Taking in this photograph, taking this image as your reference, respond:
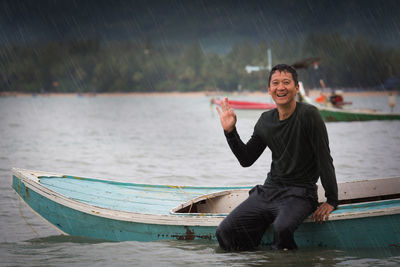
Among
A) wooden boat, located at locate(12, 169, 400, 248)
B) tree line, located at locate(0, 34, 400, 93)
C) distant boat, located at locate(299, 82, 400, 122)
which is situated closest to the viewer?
wooden boat, located at locate(12, 169, 400, 248)

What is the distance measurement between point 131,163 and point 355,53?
473 ft

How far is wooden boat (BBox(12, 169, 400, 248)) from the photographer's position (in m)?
5.48

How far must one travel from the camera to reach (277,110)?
5.32 meters

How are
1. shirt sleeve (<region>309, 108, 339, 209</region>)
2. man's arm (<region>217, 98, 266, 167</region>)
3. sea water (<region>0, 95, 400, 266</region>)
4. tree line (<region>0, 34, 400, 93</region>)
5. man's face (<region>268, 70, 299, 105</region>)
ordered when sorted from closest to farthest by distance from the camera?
shirt sleeve (<region>309, 108, 339, 209</region>)
man's face (<region>268, 70, 299, 105</region>)
man's arm (<region>217, 98, 266, 167</region>)
sea water (<region>0, 95, 400, 266</region>)
tree line (<region>0, 34, 400, 93</region>)

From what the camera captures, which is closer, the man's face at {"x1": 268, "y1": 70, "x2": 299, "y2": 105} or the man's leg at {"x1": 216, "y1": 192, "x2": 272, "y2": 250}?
the man's face at {"x1": 268, "y1": 70, "x2": 299, "y2": 105}

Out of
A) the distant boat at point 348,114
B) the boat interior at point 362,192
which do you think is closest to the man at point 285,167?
the boat interior at point 362,192

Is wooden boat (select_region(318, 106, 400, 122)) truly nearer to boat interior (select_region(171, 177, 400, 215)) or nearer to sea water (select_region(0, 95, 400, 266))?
sea water (select_region(0, 95, 400, 266))

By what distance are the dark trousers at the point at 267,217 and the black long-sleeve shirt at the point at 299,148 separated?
0.39 ft

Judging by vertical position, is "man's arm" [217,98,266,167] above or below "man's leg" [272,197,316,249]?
above

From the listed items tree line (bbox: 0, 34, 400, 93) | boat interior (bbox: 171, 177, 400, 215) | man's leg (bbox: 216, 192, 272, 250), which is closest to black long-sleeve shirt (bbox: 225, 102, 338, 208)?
man's leg (bbox: 216, 192, 272, 250)

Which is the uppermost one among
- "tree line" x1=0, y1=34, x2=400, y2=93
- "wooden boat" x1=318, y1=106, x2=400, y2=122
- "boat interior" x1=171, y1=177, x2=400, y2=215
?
"tree line" x1=0, y1=34, x2=400, y2=93

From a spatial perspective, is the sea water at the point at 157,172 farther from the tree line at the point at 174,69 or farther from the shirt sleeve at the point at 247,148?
the tree line at the point at 174,69

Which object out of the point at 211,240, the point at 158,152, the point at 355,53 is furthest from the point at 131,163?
the point at 355,53

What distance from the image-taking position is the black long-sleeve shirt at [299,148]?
502cm
